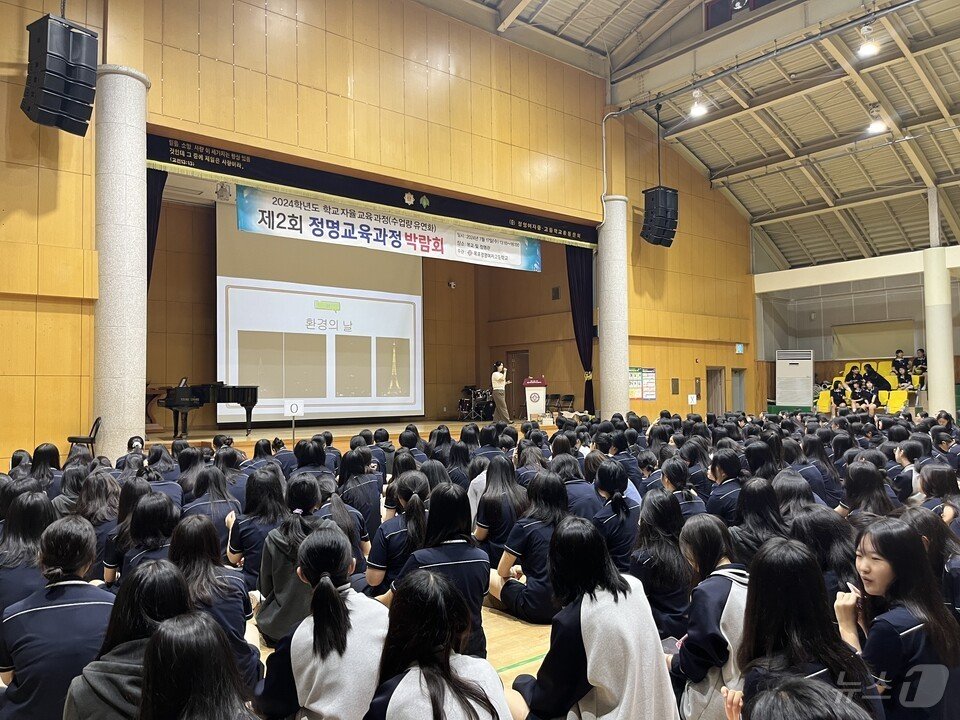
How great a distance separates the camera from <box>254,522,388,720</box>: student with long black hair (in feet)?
5.89

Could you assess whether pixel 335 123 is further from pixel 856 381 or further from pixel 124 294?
pixel 856 381

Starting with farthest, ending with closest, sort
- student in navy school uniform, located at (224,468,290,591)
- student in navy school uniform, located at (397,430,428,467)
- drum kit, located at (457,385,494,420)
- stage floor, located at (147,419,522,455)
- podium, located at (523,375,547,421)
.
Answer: drum kit, located at (457,385,494,420) → podium, located at (523,375,547,421) → stage floor, located at (147,419,522,455) → student in navy school uniform, located at (397,430,428,467) → student in navy school uniform, located at (224,468,290,591)

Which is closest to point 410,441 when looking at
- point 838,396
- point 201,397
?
point 201,397

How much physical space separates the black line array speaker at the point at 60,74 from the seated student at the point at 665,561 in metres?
7.32

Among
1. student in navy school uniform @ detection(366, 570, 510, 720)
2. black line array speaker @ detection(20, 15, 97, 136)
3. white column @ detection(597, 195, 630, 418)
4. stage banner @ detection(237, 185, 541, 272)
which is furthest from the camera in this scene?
white column @ detection(597, 195, 630, 418)

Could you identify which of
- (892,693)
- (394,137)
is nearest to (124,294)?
(394,137)

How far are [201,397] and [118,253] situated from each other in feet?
9.15

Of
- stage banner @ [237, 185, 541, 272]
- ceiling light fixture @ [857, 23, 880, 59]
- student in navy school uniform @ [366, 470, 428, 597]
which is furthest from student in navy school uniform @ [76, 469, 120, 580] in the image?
ceiling light fixture @ [857, 23, 880, 59]

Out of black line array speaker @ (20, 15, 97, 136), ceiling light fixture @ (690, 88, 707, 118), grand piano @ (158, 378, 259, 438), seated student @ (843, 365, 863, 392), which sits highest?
ceiling light fixture @ (690, 88, 707, 118)

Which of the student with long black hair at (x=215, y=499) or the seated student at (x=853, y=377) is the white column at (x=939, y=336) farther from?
the student with long black hair at (x=215, y=499)

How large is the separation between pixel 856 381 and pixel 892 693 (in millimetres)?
16774

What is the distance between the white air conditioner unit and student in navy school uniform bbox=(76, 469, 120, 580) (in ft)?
56.6

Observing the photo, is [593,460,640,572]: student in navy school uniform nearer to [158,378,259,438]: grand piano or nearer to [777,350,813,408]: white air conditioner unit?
[158,378,259,438]: grand piano

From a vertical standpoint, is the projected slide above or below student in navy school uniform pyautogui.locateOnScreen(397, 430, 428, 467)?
above
